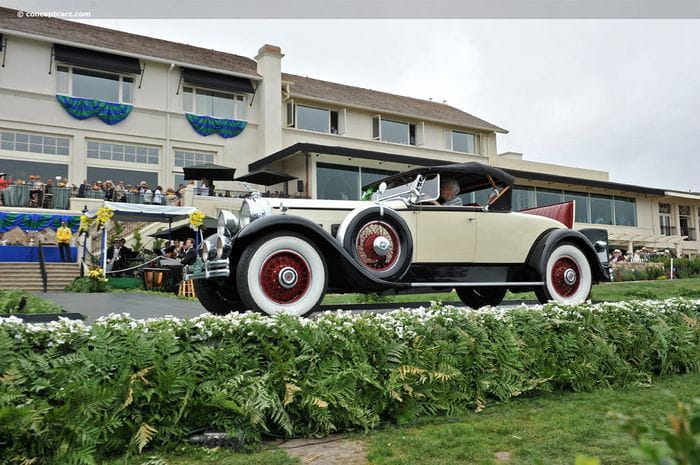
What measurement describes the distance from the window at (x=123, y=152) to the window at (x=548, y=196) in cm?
2232

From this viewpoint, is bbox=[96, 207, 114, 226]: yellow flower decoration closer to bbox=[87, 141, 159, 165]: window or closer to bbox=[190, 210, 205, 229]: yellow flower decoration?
bbox=[190, 210, 205, 229]: yellow flower decoration

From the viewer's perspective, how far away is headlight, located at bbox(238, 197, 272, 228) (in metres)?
6.16

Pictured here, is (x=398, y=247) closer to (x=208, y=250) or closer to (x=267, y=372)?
(x=208, y=250)

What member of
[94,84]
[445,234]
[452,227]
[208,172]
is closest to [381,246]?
[445,234]

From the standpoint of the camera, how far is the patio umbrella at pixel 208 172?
899 inches

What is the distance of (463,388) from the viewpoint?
4316 millimetres

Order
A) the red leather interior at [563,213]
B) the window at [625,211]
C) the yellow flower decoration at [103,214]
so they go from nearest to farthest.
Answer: the red leather interior at [563,213]
the yellow flower decoration at [103,214]
the window at [625,211]

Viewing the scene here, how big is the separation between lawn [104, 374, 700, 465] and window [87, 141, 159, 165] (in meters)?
24.9

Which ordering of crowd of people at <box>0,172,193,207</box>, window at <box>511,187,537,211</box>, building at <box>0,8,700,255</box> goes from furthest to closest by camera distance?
window at <box>511,187,537,211</box>, building at <box>0,8,700,255</box>, crowd of people at <box>0,172,193,207</box>

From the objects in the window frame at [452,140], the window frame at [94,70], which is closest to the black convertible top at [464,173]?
the window frame at [94,70]

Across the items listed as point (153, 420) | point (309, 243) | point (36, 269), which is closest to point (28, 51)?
point (36, 269)

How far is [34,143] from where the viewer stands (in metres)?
24.1

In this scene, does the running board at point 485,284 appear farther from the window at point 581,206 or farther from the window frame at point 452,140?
the window at point 581,206

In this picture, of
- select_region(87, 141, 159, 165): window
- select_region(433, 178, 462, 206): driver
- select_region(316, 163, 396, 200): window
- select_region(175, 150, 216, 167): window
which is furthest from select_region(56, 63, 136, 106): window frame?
select_region(433, 178, 462, 206): driver
